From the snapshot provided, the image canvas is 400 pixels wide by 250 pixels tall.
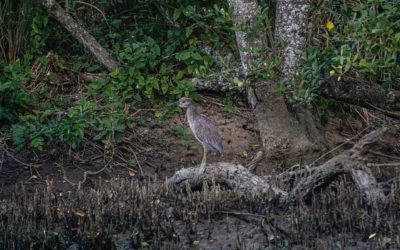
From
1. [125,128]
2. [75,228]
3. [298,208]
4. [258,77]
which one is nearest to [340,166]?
[298,208]

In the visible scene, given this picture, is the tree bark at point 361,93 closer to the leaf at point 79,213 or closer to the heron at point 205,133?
the heron at point 205,133

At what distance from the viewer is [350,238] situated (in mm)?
7402

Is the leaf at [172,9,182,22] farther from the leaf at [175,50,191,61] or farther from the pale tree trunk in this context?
the pale tree trunk

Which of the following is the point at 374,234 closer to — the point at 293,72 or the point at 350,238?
the point at 350,238

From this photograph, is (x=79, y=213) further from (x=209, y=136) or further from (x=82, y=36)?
(x=82, y=36)

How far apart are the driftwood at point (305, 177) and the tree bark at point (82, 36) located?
8.14 ft

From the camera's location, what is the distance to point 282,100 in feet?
33.2

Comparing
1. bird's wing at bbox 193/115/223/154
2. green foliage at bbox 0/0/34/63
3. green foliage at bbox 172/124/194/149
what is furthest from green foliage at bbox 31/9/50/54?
bird's wing at bbox 193/115/223/154

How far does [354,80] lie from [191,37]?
2421mm

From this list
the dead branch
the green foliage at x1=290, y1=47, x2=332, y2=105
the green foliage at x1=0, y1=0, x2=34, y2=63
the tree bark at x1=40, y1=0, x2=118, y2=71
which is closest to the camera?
the dead branch

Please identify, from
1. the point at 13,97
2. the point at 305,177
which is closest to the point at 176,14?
the point at 13,97

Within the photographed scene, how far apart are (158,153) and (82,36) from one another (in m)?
1.77

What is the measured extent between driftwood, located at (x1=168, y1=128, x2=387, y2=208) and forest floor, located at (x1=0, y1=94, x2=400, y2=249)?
655mm

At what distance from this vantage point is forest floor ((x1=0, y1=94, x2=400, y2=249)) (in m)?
9.71
